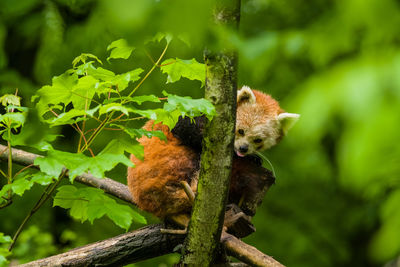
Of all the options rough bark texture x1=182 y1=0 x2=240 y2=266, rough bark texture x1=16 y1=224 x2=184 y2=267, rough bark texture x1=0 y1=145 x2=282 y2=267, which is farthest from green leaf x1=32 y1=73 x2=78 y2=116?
rough bark texture x1=16 y1=224 x2=184 y2=267

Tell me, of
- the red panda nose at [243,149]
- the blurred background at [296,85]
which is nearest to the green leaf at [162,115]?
the blurred background at [296,85]

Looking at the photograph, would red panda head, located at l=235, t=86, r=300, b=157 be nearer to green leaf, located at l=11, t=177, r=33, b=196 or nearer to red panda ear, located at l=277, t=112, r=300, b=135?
red panda ear, located at l=277, t=112, r=300, b=135

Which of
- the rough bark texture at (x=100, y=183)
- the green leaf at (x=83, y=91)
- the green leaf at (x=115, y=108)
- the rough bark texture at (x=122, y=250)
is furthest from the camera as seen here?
the rough bark texture at (x=100, y=183)

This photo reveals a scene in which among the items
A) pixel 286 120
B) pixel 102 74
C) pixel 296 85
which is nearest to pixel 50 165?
pixel 102 74

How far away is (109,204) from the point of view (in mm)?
→ 2404

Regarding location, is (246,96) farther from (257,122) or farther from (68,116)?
(68,116)

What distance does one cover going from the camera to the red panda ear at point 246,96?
158 inches

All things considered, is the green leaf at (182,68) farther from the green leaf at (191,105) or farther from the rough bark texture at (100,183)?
the rough bark texture at (100,183)

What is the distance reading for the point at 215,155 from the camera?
7.78 feet

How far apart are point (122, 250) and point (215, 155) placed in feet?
3.79

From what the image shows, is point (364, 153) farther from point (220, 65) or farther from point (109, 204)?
point (109, 204)

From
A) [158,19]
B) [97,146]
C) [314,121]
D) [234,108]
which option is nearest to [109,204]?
[234,108]

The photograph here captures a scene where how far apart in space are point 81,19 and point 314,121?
16.6 feet

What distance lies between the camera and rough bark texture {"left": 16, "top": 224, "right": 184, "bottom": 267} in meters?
3.05
